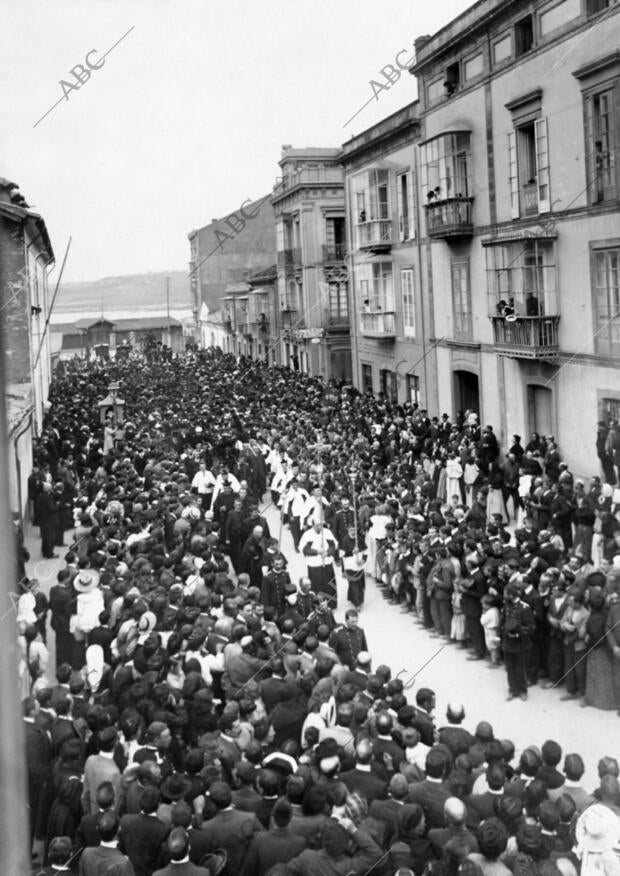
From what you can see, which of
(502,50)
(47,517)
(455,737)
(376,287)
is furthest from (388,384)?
(455,737)

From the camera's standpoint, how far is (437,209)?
23359mm

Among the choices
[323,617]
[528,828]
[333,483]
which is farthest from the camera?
[333,483]

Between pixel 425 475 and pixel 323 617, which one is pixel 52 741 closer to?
pixel 323 617

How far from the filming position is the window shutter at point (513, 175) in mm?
20016

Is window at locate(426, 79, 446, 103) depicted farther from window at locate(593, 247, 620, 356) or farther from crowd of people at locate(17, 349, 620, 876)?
crowd of people at locate(17, 349, 620, 876)

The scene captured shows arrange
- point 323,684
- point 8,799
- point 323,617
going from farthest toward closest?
point 323,617 < point 323,684 < point 8,799

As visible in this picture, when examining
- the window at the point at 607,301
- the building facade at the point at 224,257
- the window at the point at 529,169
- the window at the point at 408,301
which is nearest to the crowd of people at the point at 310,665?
the window at the point at 607,301

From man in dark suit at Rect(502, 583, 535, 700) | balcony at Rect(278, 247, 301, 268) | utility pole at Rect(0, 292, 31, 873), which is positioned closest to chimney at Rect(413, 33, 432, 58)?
balcony at Rect(278, 247, 301, 268)

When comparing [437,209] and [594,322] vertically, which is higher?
[437,209]

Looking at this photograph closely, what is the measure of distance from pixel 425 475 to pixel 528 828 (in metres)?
11.1

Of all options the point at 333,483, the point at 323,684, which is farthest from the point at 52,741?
the point at 333,483

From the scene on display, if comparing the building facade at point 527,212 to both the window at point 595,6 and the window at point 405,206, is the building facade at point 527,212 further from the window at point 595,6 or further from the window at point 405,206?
the window at point 405,206

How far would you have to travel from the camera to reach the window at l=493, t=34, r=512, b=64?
778 inches

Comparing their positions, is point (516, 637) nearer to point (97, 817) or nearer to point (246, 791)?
point (246, 791)
